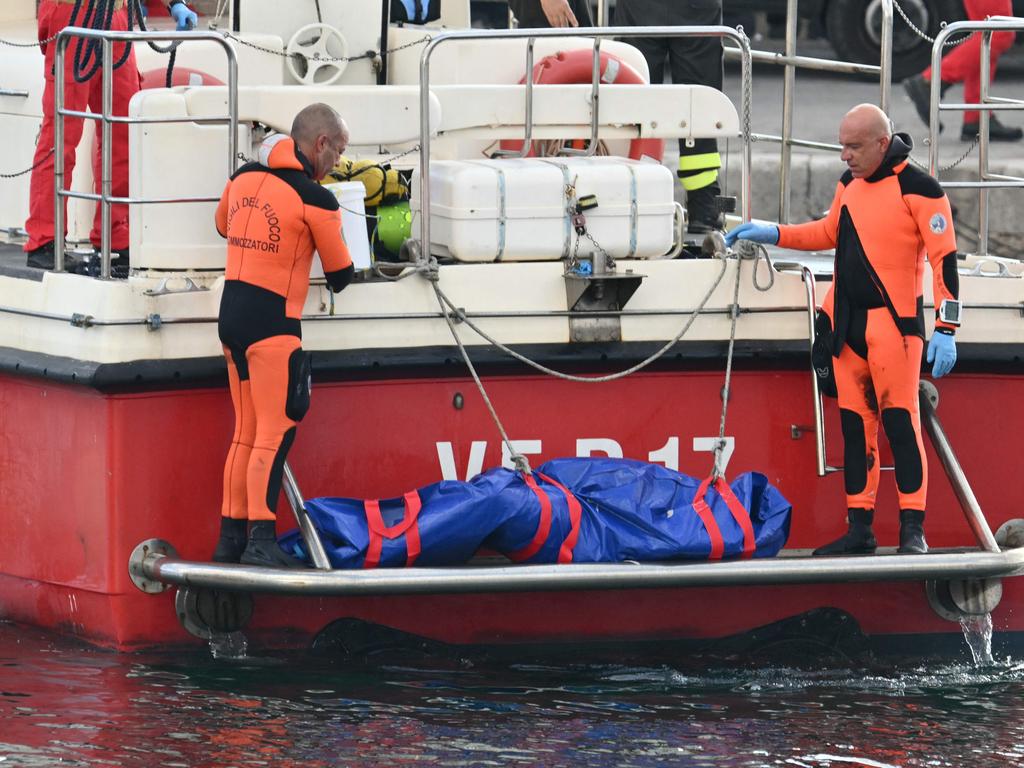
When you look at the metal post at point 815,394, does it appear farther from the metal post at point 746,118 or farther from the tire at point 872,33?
the tire at point 872,33

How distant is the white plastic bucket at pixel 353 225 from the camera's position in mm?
6098

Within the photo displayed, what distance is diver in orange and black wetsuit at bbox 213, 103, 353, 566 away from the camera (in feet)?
19.1

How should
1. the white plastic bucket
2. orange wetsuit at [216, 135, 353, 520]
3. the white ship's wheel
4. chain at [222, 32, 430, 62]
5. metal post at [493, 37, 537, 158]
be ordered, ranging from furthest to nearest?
the white ship's wheel
chain at [222, 32, 430, 62]
metal post at [493, 37, 537, 158]
the white plastic bucket
orange wetsuit at [216, 135, 353, 520]

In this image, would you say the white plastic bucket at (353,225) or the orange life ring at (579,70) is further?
the orange life ring at (579,70)

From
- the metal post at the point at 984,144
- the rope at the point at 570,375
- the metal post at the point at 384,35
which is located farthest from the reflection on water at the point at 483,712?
the metal post at the point at 384,35

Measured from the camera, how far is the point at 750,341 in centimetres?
636

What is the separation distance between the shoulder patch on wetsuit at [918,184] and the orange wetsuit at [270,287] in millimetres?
1661

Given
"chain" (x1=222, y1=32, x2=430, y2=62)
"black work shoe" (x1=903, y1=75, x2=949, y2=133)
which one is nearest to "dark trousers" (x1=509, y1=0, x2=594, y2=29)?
"chain" (x1=222, y1=32, x2=430, y2=62)

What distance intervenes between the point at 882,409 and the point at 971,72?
546 centimetres

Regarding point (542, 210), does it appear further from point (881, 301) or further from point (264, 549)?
point (264, 549)

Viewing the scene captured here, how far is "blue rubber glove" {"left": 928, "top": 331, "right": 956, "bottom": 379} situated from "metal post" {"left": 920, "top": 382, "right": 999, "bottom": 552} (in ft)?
0.81

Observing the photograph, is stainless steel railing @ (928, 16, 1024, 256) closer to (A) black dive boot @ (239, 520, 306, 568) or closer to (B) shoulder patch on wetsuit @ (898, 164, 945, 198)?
(B) shoulder patch on wetsuit @ (898, 164, 945, 198)

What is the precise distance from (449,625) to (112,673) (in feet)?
3.40

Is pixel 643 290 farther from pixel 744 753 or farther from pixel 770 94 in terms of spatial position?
pixel 770 94
